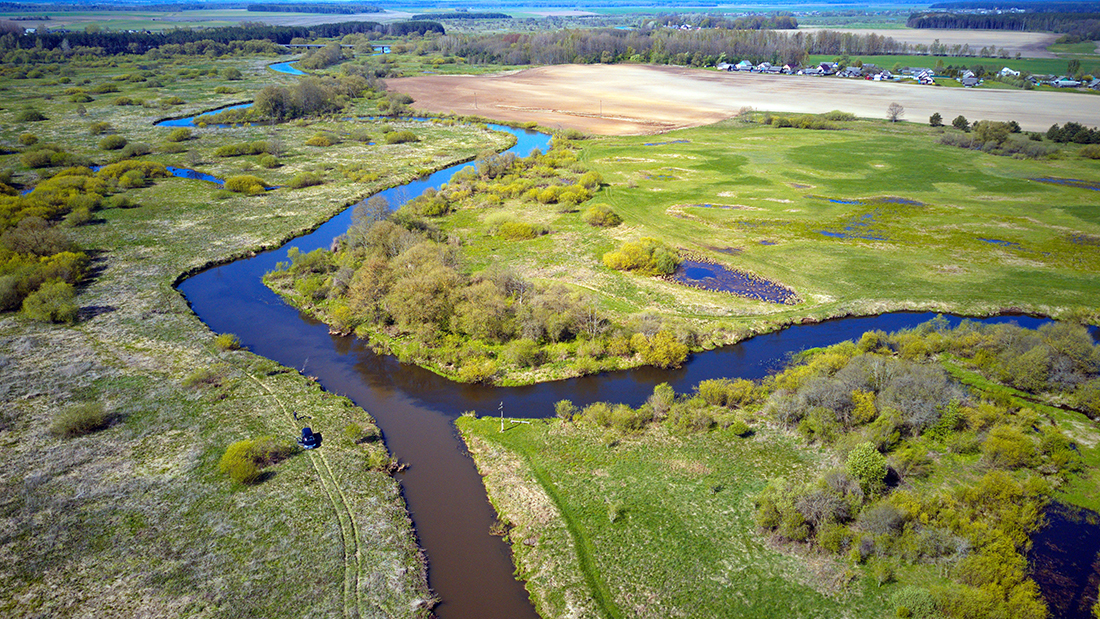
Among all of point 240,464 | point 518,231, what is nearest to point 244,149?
point 518,231

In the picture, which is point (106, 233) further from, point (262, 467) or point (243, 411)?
point (262, 467)

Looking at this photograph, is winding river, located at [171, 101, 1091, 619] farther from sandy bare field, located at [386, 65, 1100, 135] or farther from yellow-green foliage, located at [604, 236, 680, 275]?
sandy bare field, located at [386, 65, 1100, 135]

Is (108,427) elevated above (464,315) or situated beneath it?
situated beneath

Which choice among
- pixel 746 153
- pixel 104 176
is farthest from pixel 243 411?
pixel 746 153

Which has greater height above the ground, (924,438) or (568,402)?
(568,402)

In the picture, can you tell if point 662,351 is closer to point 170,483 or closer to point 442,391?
point 442,391

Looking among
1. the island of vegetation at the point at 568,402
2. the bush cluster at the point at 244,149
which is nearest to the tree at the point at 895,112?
the island of vegetation at the point at 568,402
